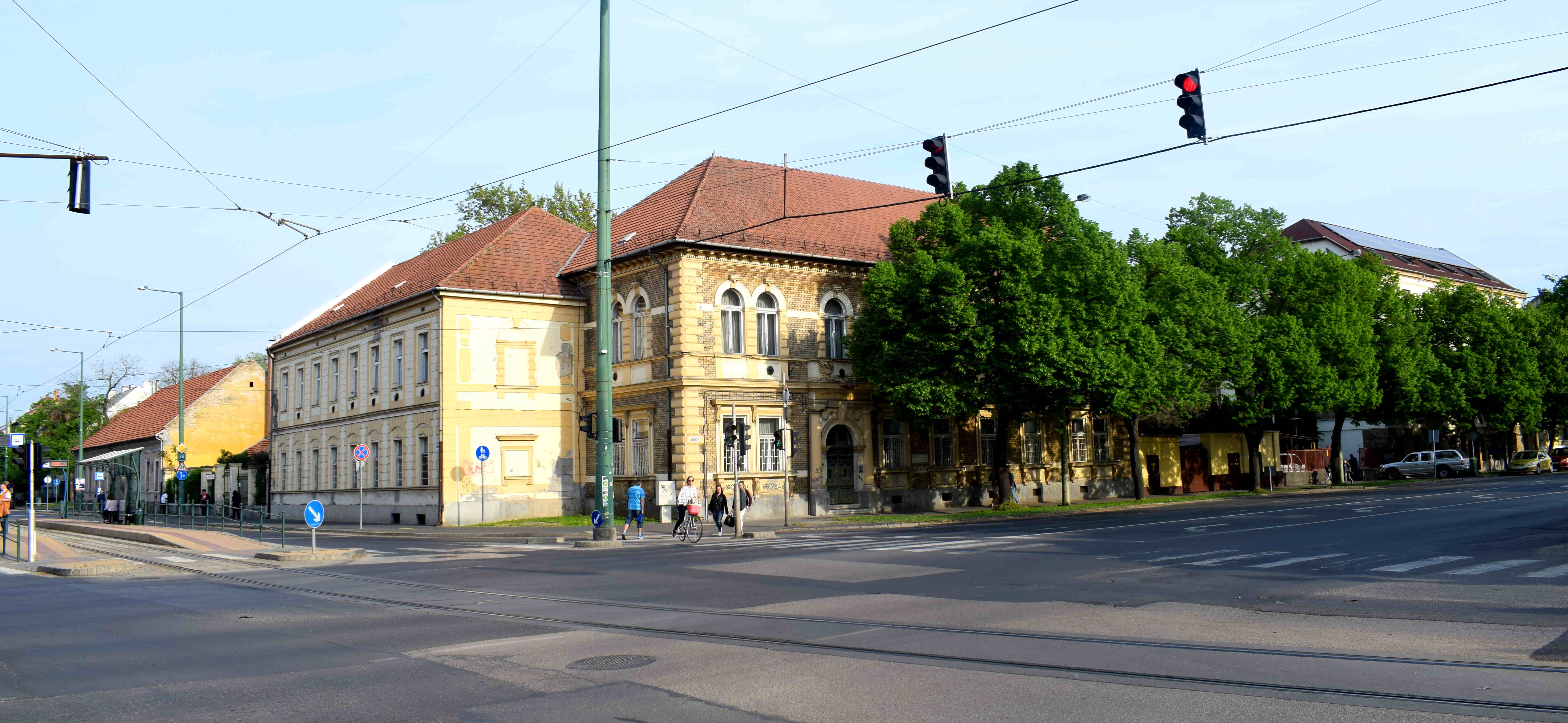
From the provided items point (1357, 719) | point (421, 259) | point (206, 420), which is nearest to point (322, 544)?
point (421, 259)

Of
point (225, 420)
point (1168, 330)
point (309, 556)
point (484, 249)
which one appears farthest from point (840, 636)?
point (225, 420)

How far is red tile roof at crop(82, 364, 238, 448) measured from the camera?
6531 cm

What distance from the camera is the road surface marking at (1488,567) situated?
15.3m

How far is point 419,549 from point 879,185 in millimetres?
24377

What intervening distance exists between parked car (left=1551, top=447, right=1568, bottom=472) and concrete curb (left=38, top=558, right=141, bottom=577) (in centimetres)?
7423

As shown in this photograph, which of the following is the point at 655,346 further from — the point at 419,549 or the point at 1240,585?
the point at 1240,585

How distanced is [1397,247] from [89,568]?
90697 millimetres

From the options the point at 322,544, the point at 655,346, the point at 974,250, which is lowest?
the point at 322,544

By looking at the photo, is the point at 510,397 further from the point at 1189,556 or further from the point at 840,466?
the point at 1189,556

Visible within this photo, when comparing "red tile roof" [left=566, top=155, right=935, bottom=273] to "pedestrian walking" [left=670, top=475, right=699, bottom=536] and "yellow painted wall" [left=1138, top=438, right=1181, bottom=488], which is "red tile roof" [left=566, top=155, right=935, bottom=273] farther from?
"yellow painted wall" [left=1138, top=438, right=1181, bottom=488]

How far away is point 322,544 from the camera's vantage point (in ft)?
95.9

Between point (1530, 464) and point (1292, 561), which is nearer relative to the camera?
point (1292, 561)

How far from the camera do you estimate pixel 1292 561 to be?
17.5 metres

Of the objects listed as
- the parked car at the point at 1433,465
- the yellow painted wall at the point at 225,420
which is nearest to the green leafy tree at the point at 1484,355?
the parked car at the point at 1433,465
